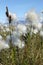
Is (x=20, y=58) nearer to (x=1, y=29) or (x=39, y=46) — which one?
(x=39, y=46)

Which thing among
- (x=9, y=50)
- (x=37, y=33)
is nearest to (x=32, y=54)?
(x=9, y=50)

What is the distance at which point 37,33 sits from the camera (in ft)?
8.25

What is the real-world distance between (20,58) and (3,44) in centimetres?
21

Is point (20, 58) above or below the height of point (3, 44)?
below

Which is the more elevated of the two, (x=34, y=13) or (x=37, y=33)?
(x=34, y=13)

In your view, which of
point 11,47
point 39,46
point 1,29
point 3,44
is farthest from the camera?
point 1,29

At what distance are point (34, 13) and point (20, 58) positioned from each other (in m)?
0.56

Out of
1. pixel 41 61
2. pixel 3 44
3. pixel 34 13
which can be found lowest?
pixel 41 61

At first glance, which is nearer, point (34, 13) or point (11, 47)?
point (11, 47)

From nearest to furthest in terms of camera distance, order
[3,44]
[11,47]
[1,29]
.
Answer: [3,44]
[11,47]
[1,29]

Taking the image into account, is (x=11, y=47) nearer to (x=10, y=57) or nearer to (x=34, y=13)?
(x=10, y=57)

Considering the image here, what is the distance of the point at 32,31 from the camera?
2.42 meters

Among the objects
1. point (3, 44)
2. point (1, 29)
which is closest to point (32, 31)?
point (3, 44)

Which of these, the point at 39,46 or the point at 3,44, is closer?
the point at 3,44
